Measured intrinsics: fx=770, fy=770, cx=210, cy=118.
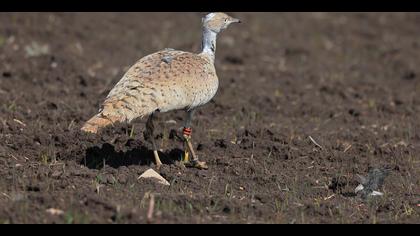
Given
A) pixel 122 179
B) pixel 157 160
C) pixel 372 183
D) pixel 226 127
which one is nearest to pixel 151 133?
pixel 157 160

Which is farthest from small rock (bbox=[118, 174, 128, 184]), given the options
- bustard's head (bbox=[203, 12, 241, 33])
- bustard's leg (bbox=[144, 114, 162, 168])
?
bustard's head (bbox=[203, 12, 241, 33])

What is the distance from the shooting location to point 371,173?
710 cm

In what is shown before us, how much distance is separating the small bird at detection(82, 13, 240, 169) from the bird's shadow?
0.57 ft

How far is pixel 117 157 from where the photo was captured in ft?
25.8

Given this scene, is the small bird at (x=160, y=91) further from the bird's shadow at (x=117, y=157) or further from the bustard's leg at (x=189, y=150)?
the bird's shadow at (x=117, y=157)

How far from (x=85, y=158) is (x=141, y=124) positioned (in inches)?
61.2

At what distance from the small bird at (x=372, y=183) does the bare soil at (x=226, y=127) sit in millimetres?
101

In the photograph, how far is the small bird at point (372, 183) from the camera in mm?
6949

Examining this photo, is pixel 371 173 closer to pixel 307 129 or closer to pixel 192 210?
pixel 192 210

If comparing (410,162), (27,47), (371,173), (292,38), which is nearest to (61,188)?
(371,173)

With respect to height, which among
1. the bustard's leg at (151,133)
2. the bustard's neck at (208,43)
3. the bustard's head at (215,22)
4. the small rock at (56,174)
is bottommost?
the small rock at (56,174)

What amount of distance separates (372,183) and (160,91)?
2150mm

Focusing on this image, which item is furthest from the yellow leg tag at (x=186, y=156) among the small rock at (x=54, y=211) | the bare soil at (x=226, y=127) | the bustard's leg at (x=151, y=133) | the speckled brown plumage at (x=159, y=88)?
the small rock at (x=54, y=211)
